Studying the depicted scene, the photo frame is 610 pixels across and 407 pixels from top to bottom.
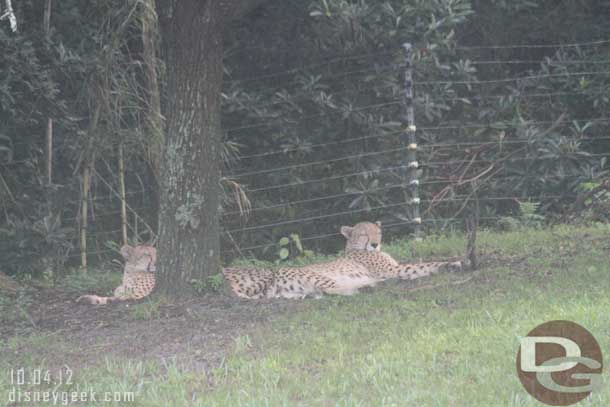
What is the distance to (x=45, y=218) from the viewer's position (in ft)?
33.4

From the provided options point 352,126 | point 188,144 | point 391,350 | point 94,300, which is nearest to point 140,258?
point 94,300

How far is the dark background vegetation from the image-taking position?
10.5 meters

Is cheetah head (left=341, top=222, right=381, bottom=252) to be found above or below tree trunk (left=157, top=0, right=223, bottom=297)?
Result: below

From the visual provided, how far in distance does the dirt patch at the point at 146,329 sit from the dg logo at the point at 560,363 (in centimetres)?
182

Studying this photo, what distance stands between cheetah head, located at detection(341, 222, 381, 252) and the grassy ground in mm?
1691

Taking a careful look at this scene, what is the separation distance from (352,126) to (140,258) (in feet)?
11.0

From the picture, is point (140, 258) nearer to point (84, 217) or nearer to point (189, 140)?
point (84, 217)

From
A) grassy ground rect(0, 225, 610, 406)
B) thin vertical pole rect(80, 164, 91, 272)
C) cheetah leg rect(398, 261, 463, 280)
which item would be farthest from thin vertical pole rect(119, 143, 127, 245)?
grassy ground rect(0, 225, 610, 406)

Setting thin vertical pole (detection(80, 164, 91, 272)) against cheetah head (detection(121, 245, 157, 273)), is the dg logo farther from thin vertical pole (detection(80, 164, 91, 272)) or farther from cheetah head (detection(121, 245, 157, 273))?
thin vertical pole (detection(80, 164, 91, 272))

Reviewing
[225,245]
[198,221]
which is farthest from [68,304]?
[225,245]

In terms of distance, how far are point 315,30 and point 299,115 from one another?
0.98 m

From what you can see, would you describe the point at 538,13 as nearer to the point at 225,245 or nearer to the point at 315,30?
the point at 315,30

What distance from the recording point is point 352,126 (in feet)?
37.7

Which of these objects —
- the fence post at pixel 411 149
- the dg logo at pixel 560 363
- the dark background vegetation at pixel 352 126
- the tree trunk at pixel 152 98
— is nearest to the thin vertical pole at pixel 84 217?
the dark background vegetation at pixel 352 126
